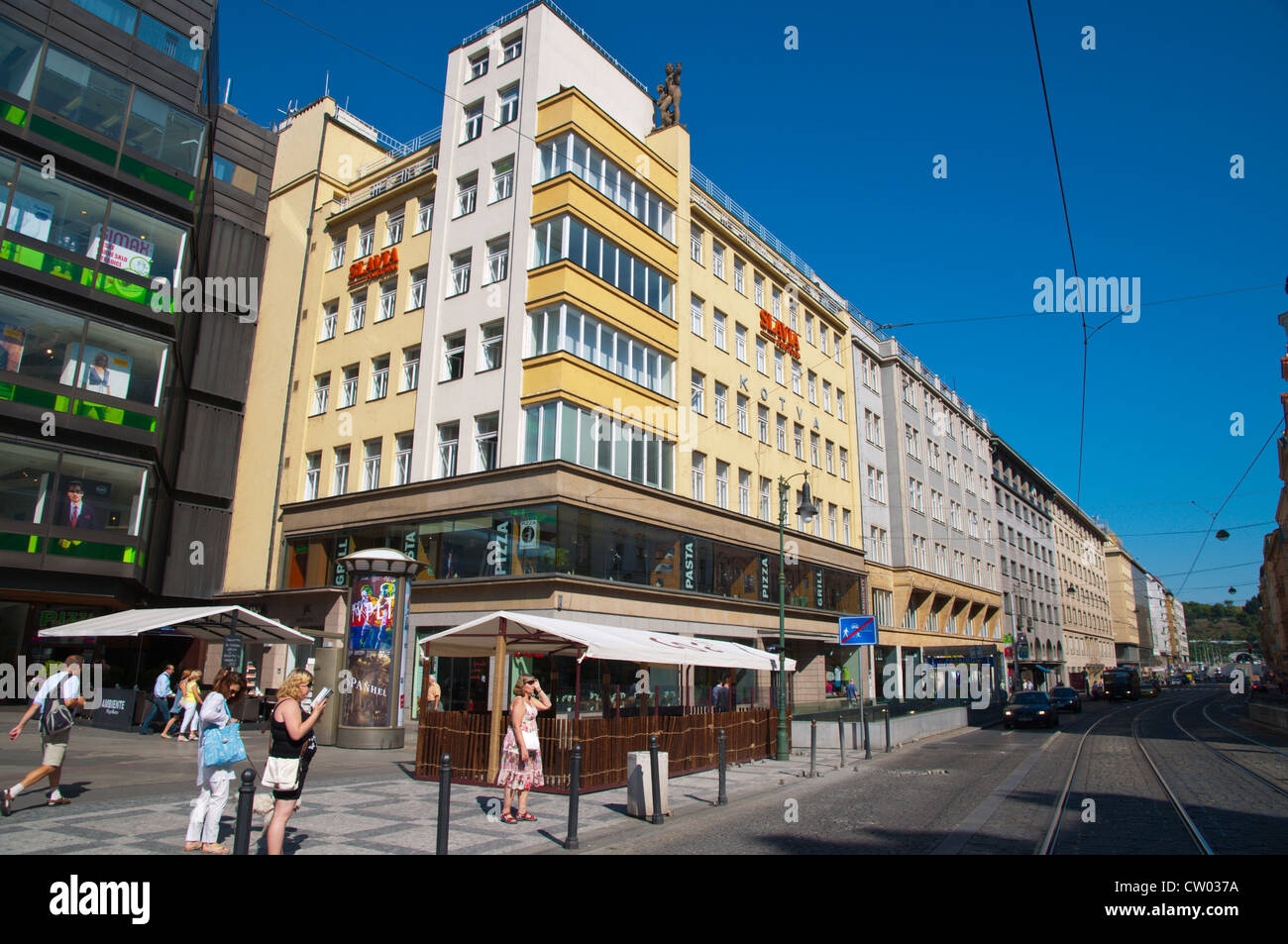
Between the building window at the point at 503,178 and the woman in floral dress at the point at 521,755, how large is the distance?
72.0 feet

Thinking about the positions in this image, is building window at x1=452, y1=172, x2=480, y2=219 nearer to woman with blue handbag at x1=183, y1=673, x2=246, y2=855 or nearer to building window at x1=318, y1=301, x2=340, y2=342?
building window at x1=318, y1=301, x2=340, y2=342

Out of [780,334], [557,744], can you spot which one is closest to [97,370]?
[557,744]

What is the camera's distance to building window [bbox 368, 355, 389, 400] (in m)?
31.3

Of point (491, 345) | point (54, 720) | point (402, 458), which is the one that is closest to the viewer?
point (54, 720)

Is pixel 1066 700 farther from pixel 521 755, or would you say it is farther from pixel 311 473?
pixel 521 755

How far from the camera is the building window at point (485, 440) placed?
26.7 metres

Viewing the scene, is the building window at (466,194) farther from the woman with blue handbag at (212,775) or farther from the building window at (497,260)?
the woman with blue handbag at (212,775)

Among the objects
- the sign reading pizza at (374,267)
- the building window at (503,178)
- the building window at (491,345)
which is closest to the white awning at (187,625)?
the building window at (491,345)

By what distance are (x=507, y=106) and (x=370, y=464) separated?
14660mm

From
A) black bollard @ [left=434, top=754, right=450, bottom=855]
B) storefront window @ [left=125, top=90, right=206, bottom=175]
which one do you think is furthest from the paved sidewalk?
storefront window @ [left=125, top=90, right=206, bottom=175]

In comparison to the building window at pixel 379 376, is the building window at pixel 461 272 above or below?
above

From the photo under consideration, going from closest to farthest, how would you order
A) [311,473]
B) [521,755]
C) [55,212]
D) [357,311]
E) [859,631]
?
[521,755] < [859,631] < [55,212] < [311,473] < [357,311]

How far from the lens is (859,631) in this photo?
19641mm

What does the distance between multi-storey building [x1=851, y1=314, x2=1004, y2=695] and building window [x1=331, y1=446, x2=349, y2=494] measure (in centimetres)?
2719
